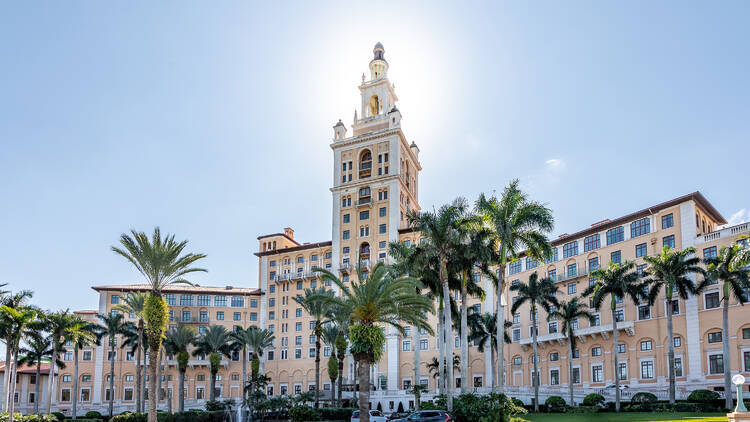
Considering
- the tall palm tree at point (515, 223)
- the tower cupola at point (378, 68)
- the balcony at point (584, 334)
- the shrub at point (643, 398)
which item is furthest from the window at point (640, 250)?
the tower cupola at point (378, 68)

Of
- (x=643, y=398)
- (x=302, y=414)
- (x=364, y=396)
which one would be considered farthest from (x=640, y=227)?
(x=364, y=396)

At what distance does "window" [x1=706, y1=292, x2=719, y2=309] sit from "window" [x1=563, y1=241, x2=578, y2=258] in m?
18.2

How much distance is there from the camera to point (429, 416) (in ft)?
133

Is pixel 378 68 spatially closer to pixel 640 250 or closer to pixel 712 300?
pixel 640 250

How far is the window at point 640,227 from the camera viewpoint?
6625 cm

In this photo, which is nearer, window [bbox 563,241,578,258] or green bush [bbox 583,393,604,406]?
green bush [bbox 583,393,604,406]

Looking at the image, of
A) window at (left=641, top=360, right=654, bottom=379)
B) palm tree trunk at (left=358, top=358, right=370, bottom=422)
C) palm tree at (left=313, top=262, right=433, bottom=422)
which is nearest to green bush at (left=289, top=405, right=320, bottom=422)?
palm tree at (left=313, top=262, right=433, bottom=422)

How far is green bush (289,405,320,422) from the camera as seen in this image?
171 ft

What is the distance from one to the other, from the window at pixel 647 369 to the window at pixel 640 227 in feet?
43.3

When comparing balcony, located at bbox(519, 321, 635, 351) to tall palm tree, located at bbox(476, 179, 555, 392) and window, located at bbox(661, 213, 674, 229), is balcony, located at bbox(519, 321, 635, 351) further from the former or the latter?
tall palm tree, located at bbox(476, 179, 555, 392)

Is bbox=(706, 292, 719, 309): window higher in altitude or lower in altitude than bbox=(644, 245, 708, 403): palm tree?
lower

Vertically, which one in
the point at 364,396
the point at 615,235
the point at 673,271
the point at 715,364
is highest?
the point at 615,235

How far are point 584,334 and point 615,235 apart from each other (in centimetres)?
1160

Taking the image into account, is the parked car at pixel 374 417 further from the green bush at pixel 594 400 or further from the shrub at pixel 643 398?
the shrub at pixel 643 398
